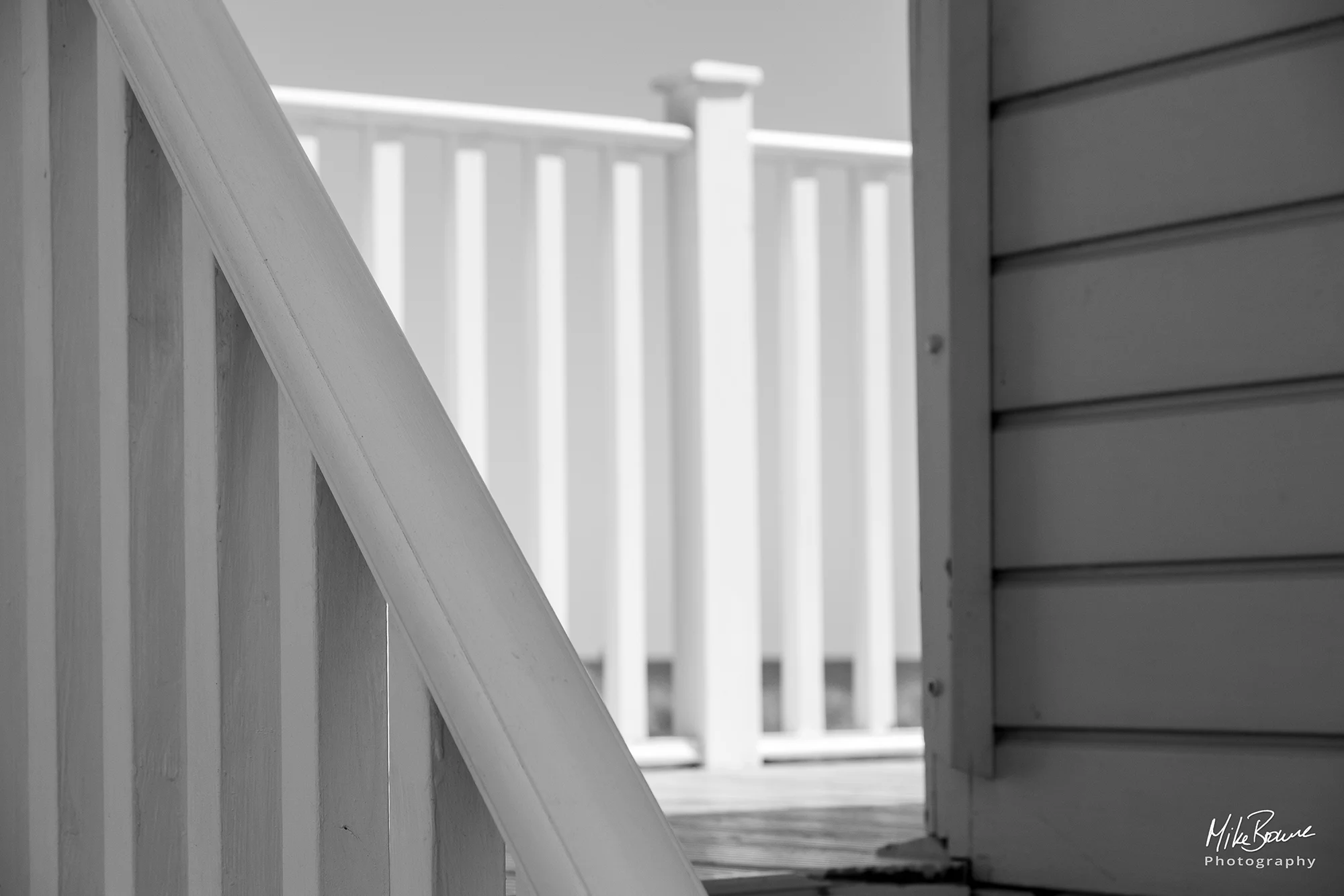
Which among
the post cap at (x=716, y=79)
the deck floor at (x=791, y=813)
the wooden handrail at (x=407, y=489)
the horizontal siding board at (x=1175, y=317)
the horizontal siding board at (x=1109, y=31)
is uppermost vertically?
the post cap at (x=716, y=79)

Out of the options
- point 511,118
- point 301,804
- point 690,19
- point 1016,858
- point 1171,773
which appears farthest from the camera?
point 690,19

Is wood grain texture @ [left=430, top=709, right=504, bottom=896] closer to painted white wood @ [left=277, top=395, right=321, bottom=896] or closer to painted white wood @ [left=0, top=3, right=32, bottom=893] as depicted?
painted white wood @ [left=277, top=395, right=321, bottom=896]

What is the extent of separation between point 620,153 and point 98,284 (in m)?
1.90

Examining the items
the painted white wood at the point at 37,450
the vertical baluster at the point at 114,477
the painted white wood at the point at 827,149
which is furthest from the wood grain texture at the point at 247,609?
the painted white wood at the point at 827,149

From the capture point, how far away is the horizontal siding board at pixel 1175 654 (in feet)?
4.61

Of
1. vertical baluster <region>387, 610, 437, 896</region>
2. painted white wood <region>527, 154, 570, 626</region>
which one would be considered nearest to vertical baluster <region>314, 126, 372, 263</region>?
painted white wood <region>527, 154, 570, 626</region>

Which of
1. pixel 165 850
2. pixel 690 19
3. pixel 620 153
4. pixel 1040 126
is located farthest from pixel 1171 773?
pixel 690 19

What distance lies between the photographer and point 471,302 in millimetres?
2568

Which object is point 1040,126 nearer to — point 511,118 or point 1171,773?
point 1171,773

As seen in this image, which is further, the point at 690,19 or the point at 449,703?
the point at 690,19

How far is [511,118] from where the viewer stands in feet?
8.55

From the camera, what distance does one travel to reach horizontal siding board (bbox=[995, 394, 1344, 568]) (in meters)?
1.41

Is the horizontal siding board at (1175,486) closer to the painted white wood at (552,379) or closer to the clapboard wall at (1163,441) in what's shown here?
the clapboard wall at (1163,441)
